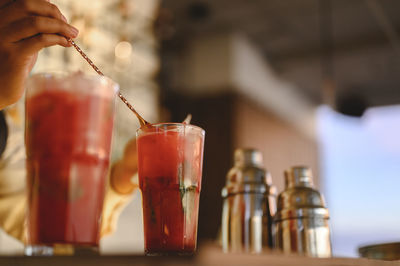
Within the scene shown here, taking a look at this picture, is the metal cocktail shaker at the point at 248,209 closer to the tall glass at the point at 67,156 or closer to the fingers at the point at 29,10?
the tall glass at the point at 67,156

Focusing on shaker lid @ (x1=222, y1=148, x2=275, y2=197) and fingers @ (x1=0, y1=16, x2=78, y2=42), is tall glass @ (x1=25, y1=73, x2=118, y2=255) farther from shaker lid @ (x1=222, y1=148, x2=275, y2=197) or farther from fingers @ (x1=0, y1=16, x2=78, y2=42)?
shaker lid @ (x1=222, y1=148, x2=275, y2=197)

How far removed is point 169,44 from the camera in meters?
6.68

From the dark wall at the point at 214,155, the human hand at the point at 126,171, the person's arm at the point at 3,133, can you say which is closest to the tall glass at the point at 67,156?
the human hand at the point at 126,171

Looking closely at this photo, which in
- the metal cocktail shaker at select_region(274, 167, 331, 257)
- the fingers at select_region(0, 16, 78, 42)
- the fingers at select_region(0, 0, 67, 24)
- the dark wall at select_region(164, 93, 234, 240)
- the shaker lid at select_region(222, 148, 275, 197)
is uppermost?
the dark wall at select_region(164, 93, 234, 240)

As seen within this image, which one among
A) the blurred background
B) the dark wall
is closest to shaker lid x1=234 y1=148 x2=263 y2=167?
the blurred background

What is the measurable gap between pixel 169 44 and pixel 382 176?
4.92 meters

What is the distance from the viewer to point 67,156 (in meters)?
0.68

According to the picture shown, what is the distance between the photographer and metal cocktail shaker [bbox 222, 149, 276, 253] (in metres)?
1.02

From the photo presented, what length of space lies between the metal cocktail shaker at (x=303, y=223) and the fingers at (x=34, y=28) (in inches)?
21.2

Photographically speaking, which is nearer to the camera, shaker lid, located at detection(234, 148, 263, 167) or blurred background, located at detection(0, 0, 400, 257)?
shaker lid, located at detection(234, 148, 263, 167)

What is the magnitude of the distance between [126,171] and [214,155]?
5.06 metres

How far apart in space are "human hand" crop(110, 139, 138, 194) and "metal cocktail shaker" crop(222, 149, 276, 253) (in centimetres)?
23

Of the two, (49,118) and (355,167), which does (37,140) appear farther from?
(355,167)

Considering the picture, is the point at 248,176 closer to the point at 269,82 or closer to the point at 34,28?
the point at 34,28
